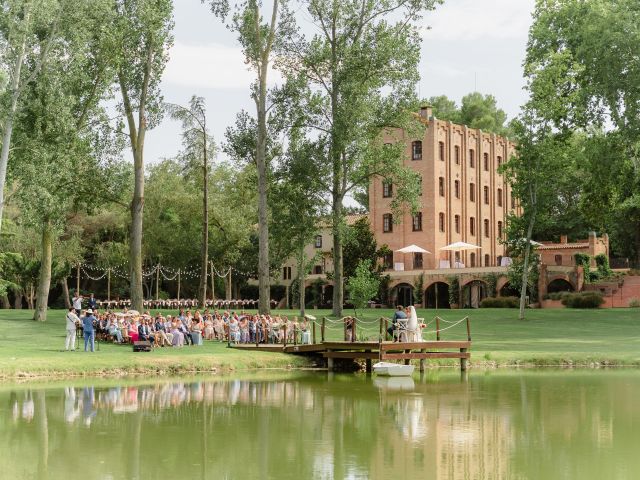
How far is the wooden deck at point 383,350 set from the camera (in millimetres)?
29125

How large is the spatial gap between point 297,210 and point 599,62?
1717 cm

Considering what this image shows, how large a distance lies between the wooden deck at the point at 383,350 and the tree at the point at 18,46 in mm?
12142

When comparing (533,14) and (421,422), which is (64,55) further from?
(533,14)

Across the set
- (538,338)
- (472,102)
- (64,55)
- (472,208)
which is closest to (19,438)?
(64,55)

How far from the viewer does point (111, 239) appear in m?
65.6

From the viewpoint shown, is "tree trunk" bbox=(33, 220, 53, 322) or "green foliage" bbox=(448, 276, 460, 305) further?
"green foliage" bbox=(448, 276, 460, 305)

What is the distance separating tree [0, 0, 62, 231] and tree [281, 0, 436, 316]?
12427mm

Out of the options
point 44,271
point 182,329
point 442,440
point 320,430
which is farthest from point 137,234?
point 442,440

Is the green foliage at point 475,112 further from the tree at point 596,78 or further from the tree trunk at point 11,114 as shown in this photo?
the tree trunk at point 11,114

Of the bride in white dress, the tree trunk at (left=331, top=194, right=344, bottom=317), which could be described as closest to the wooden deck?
the bride in white dress

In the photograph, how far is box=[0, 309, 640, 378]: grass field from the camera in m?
27.1

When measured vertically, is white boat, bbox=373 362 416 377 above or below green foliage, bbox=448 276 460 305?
below

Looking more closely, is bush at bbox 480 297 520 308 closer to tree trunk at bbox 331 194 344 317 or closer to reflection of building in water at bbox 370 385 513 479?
tree trunk at bbox 331 194 344 317

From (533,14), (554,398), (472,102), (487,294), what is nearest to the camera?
(554,398)
